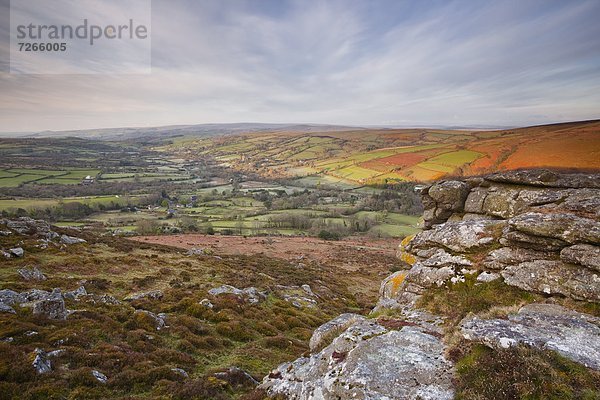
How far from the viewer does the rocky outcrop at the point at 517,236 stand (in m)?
10.2

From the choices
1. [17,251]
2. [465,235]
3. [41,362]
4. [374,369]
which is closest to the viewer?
[374,369]

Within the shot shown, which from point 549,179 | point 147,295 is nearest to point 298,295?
point 147,295

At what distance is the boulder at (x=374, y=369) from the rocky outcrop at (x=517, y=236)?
4850mm

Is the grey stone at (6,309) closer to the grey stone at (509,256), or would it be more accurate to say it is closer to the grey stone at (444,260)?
the grey stone at (444,260)

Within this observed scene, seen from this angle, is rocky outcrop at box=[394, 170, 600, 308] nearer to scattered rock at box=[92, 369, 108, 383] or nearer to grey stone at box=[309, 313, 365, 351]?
grey stone at box=[309, 313, 365, 351]

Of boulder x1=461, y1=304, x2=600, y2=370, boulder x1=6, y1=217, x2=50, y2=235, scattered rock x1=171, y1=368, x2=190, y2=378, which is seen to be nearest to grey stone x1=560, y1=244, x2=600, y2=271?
boulder x1=461, y1=304, x2=600, y2=370

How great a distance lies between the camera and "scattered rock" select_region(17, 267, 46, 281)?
19531 millimetres

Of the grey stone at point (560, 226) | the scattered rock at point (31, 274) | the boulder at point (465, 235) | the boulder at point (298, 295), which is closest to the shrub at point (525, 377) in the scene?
the grey stone at point (560, 226)

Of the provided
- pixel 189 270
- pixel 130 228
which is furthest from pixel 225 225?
pixel 189 270

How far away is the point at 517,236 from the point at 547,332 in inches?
201

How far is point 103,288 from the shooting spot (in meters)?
21.2

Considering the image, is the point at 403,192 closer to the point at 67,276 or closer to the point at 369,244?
the point at 369,244

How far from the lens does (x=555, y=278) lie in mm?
10281

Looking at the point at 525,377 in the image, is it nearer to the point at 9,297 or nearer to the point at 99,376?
the point at 99,376
